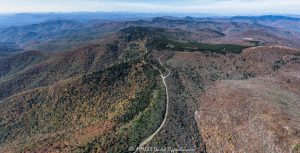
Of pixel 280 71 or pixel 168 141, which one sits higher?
pixel 280 71

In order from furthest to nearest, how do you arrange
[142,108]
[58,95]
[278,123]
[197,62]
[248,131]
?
[197,62], [58,95], [142,108], [248,131], [278,123]

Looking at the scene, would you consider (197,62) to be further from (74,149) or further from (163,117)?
(74,149)

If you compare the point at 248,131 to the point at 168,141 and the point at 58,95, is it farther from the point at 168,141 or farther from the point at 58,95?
the point at 58,95

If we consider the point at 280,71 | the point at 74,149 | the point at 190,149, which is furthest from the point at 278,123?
the point at 280,71

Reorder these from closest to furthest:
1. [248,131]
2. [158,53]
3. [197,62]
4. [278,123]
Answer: [278,123] → [248,131] → [197,62] → [158,53]

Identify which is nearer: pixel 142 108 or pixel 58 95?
pixel 142 108

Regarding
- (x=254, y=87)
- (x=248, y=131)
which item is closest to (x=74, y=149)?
(x=248, y=131)

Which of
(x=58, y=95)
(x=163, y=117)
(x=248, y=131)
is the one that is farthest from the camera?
(x=58, y=95)

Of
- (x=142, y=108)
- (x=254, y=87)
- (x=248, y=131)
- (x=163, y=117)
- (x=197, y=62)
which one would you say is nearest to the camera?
(x=248, y=131)

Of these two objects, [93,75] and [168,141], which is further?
[93,75]
